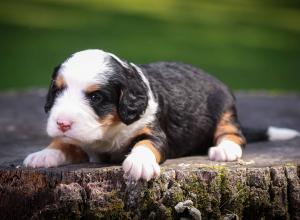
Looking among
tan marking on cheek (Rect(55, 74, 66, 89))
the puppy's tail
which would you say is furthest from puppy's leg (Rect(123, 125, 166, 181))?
the puppy's tail

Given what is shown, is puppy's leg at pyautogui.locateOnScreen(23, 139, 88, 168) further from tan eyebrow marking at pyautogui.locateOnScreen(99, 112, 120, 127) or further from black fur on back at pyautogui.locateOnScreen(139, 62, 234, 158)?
black fur on back at pyautogui.locateOnScreen(139, 62, 234, 158)

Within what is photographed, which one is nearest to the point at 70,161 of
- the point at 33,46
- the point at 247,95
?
the point at 247,95

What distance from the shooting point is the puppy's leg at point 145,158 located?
593 centimetres

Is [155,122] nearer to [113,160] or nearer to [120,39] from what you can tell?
[113,160]

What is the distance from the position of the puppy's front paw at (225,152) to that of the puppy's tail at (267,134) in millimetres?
914

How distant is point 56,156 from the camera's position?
637cm

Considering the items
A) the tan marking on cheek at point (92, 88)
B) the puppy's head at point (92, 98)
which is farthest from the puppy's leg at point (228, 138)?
the tan marking on cheek at point (92, 88)

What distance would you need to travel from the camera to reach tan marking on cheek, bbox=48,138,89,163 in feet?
21.6

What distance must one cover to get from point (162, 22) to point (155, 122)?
47.4 ft

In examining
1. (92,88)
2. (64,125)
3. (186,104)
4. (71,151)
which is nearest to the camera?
(64,125)

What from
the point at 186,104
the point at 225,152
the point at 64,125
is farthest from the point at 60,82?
the point at 225,152

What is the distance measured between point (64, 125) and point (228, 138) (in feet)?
5.95

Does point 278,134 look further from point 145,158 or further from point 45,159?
point 45,159

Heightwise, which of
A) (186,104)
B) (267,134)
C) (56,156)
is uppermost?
(186,104)
